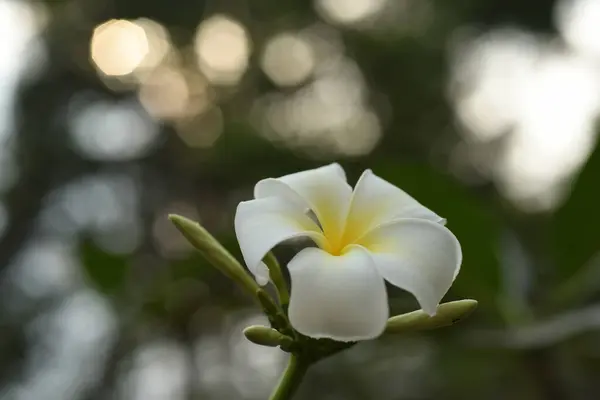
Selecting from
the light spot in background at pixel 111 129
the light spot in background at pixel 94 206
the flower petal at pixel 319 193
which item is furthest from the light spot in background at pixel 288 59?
the flower petal at pixel 319 193

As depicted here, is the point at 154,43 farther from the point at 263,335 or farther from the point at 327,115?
the point at 263,335

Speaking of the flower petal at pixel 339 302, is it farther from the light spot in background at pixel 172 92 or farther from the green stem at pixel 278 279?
the light spot in background at pixel 172 92

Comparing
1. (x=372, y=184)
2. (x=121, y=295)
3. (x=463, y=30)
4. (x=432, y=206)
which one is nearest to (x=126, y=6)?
(x=463, y=30)

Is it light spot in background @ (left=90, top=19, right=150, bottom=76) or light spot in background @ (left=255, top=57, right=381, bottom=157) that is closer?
light spot in background @ (left=255, top=57, right=381, bottom=157)

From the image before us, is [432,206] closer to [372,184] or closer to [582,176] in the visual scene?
[582,176]

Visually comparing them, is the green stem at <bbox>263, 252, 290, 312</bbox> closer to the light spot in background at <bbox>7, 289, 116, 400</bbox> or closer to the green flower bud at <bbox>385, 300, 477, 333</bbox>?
the green flower bud at <bbox>385, 300, 477, 333</bbox>

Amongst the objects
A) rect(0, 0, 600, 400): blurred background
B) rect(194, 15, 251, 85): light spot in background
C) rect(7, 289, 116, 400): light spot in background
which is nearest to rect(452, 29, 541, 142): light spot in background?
rect(0, 0, 600, 400): blurred background

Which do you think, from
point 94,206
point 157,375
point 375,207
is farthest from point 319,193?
point 94,206
